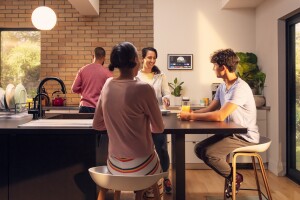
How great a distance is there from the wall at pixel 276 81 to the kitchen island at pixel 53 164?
8.86 feet

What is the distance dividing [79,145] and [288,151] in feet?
10.6

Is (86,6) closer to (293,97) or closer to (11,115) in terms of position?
(11,115)

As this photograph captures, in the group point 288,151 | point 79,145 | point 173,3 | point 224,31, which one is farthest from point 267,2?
point 79,145

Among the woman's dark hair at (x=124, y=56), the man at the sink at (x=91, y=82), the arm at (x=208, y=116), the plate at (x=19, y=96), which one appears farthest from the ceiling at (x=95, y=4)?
the woman's dark hair at (x=124, y=56)

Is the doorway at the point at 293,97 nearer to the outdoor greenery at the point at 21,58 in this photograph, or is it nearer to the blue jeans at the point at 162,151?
the blue jeans at the point at 162,151

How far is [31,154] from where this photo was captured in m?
2.40

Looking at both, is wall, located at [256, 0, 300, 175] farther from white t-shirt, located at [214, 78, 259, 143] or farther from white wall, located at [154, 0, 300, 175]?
white t-shirt, located at [214, 78, 259, 143]

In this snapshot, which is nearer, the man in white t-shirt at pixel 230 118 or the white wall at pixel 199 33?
the man in white t-shirt at pixel 230 118

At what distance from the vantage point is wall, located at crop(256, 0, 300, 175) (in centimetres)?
486

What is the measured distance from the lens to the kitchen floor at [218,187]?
12.8ft

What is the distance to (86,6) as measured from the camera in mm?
5676

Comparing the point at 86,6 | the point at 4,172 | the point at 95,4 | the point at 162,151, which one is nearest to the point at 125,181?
the point at 4,172

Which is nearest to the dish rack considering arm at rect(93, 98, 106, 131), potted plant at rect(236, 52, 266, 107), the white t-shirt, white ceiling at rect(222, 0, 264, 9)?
arm at rect(93, 98, 106, 131)

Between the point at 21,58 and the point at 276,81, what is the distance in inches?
159
